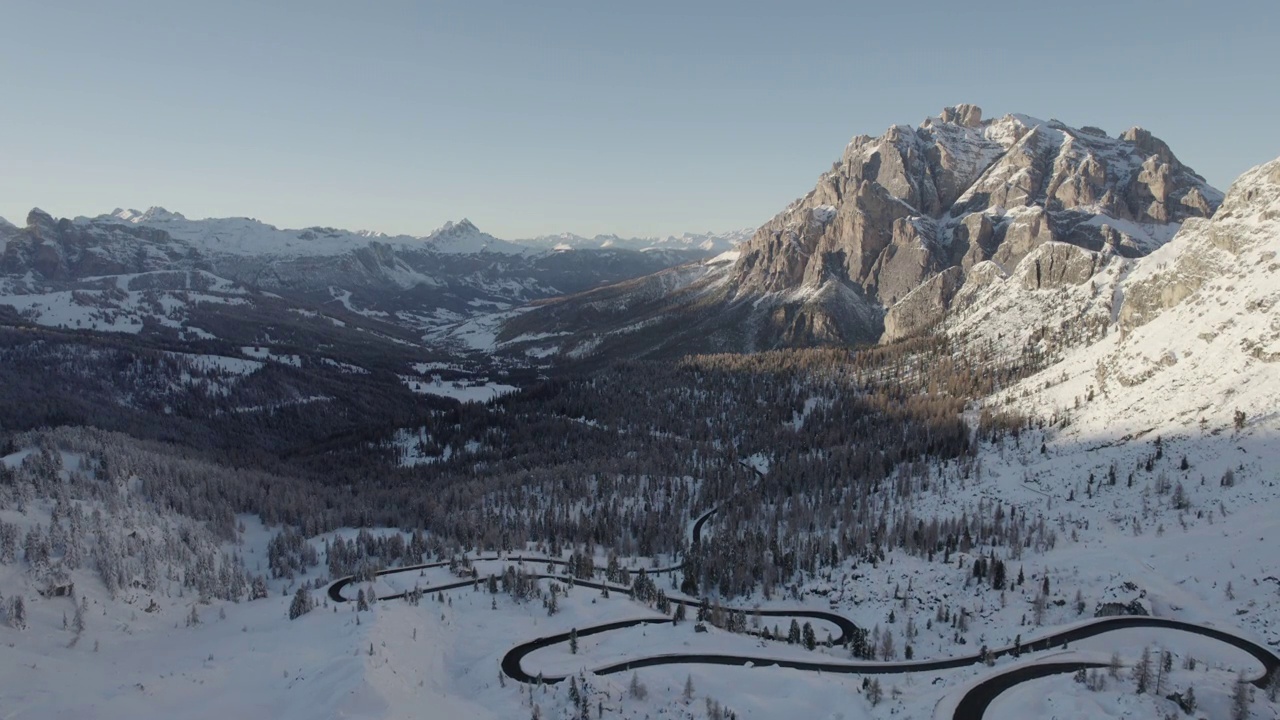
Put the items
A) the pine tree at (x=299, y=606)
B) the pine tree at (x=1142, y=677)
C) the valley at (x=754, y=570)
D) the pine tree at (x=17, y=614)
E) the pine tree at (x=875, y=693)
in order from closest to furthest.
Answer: the pine tree at (x=1142, y=677) < the pine tree at (x=875, y=693) < the valley at (x=754, y=570) < the pine tree at (x=17, y=614) < the pine tree at (x=299, y=606)

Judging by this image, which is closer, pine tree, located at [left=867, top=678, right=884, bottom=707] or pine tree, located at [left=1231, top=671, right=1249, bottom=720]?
pine tree, located at [left=1231, top=671, right=1249, bottom=720]

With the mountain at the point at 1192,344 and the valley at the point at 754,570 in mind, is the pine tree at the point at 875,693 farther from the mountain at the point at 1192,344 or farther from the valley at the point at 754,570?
the mountain at the point at 1192,344

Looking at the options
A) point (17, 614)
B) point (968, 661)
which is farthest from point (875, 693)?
point (17, 614)

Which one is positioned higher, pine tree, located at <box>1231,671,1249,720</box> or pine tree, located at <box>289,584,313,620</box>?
pine tree, located at <box>1231,671,1249,720</box>

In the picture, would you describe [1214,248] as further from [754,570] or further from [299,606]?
[299,606]

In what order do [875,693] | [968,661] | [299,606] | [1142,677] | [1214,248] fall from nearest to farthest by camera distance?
[1142,677] → [875,693] → [968,661] → [299,606] → [1214,248]

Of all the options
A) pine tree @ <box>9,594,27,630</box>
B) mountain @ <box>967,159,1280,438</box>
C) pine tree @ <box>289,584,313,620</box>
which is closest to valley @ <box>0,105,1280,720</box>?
pine tree @ <box>9,594,27,630</box>

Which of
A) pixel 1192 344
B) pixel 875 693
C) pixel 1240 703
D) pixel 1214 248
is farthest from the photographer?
pixel 1214 248

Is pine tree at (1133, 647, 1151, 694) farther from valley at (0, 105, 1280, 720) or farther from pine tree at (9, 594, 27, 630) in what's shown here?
pine tree at (9, 594, 27, 630)

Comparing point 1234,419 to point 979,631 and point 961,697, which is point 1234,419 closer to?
point 979,631

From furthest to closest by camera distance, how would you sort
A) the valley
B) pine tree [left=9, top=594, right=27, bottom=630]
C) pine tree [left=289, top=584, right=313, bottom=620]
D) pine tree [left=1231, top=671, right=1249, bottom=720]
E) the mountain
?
the mountain < pine tree [left=289, top=584, right=313, bottom=620] < pine tree [left=9, top=594, right=27, bottom=630] < the valley < pine tree [left=1231, top=671, right=1249, bottom=720]

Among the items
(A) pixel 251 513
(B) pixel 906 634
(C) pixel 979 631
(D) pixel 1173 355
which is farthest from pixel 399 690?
(D) pixel 1173 355

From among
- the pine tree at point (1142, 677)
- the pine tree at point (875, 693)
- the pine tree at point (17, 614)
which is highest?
the pine tree at point (1142, 677)

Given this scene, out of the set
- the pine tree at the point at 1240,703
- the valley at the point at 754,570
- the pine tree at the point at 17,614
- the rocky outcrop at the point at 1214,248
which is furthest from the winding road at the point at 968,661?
the rocky outcrop at the point at 1214,248
